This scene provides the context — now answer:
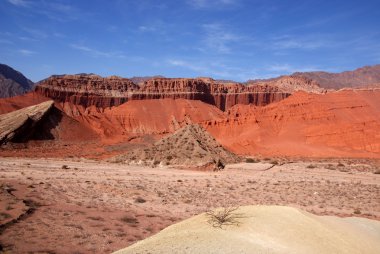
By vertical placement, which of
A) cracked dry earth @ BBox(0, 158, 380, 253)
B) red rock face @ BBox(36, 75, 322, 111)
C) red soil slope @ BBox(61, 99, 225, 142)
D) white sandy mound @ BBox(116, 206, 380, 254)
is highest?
red rock face @ BBox(36, 75, 322, 111)

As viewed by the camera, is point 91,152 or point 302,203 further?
point 91,152

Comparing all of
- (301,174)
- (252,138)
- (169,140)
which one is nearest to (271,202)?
(301,174)

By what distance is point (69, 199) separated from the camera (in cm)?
1538

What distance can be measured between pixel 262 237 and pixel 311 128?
196 feet

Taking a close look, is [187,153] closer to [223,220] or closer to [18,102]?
[223,220]

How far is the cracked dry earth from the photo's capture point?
10.1 metres

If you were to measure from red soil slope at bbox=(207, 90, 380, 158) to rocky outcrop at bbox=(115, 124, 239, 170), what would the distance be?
18.7m

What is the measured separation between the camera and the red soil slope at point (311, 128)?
183 feet

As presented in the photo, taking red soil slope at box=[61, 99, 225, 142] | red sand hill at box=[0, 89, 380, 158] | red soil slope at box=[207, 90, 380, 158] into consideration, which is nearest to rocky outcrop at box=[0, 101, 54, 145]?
red sand hill at box=[0, 89, 380, 158]

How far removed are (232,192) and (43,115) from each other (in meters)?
49.1

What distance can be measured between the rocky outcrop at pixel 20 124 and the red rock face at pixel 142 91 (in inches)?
1649

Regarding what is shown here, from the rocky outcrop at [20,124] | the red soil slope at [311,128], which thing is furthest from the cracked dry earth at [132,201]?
the rocky outcrop at [20,124]

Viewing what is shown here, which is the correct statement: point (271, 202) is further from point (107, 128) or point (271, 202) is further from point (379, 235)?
point (107, 128)

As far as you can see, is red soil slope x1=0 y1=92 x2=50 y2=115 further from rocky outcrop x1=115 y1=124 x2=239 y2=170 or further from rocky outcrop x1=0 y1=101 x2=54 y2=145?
rocky outcrop x1=115 y1=124 x2=239 y2=170
